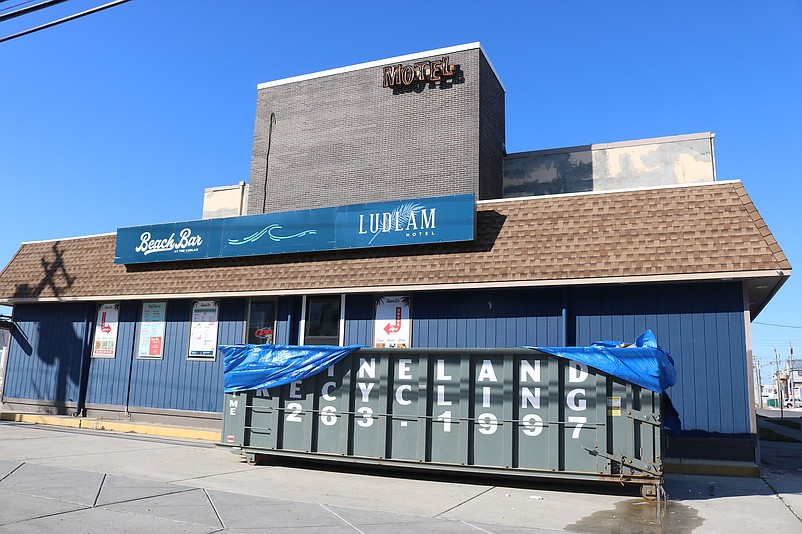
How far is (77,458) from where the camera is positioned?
12367 mm

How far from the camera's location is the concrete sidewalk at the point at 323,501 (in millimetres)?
7766

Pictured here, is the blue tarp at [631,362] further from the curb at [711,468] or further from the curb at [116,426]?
the curb at [116,426]

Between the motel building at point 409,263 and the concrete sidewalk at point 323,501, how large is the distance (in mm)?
1845

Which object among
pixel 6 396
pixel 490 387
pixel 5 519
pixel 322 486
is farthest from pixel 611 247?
pixel 6 396

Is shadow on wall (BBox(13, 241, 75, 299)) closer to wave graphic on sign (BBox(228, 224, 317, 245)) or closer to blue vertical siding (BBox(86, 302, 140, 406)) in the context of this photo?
blue vertical siding (BBox(86, 302, 140, 406))

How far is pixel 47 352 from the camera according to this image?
67.1 feet

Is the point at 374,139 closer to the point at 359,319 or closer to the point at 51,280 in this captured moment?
the point at 359,319

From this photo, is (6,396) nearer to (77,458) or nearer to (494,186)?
(77,458)

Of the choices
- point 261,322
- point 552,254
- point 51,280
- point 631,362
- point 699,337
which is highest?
point 552,254

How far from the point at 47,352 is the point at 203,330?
6.05 metres

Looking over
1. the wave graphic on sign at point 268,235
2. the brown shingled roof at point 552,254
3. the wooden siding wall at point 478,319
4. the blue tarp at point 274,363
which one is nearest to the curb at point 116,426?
the brown shingled roof at point 552,254

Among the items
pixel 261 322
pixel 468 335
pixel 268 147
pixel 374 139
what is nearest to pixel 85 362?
pixel 261 322

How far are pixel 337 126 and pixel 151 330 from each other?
8680mm

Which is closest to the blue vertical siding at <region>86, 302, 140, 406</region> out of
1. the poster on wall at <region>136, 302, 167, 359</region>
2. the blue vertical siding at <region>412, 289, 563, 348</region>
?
the poster on wall at <region>136, 302, 167, 359</region>
